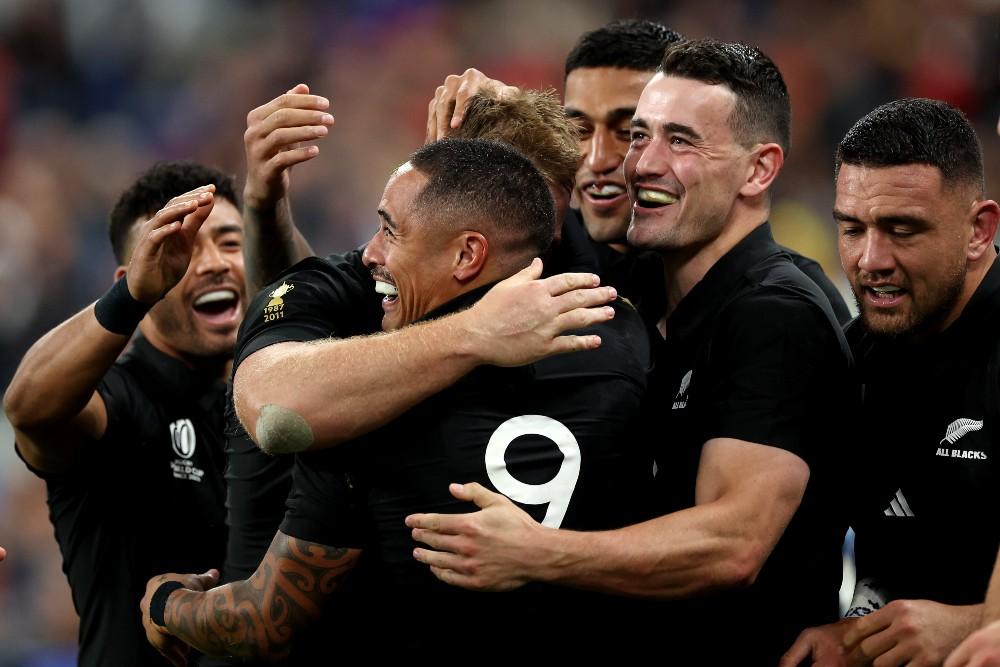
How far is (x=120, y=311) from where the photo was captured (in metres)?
3.52

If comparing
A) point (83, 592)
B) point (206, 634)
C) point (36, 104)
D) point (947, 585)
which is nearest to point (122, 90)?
point (36, 104)

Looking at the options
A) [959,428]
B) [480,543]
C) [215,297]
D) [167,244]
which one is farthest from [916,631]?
[215,297]

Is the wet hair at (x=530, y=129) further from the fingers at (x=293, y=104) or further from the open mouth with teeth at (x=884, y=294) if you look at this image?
the open mouth with teeth at (x=884, y=294)

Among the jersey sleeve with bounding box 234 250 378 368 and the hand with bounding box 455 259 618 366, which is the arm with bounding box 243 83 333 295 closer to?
the jersey sleeve with bounding box 234 250 378 368

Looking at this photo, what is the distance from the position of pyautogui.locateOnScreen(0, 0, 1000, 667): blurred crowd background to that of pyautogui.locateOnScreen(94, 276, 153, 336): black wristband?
3979mm

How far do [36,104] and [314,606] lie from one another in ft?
22.3

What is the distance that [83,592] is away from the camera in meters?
3.99

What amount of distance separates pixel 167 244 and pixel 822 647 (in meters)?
1.94

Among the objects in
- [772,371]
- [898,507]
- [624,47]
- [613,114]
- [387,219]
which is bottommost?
[898,507]

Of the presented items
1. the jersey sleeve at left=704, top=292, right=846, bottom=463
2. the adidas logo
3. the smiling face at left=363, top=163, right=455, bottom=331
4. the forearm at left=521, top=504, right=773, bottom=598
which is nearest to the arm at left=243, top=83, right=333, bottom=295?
the smiling face at left=363, top=163, right=455, bottom=331

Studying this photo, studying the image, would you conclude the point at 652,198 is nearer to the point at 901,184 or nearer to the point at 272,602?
the point at 901,184

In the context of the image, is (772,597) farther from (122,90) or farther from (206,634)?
(122,90)

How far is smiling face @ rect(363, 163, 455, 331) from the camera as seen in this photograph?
9.52 ft

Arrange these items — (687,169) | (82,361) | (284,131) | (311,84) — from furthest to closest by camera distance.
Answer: (311,84), (82,361), (284,131), (687,169)
